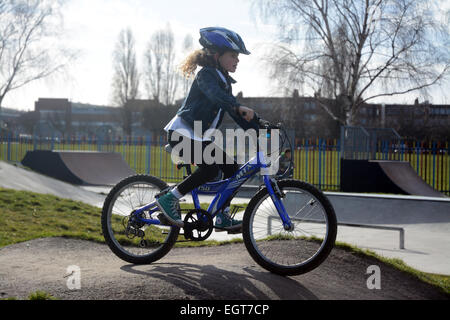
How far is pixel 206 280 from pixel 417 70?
18.5 m

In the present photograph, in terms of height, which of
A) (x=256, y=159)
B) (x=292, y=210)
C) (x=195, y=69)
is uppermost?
(x=195, y=69)

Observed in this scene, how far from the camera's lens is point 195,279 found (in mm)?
3553

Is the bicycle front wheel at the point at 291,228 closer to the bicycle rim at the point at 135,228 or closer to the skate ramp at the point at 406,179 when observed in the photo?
the bicycle rim at the point at 135,228

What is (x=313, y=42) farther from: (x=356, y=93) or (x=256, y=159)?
(x=256, y=159)

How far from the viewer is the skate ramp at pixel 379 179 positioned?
14039 mm

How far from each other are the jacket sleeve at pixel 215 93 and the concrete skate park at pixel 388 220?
3.44 m

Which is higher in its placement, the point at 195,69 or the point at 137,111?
the point at 137,111

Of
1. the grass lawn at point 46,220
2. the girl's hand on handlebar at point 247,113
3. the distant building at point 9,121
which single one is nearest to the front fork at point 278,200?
→ the girl's hand on handlebar at point 247,113

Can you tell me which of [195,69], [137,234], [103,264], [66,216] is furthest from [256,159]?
[66,216]

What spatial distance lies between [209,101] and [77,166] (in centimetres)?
1448

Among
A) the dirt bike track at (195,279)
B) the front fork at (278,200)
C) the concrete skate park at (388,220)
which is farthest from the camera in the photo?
the concrete skate park at (388,220)

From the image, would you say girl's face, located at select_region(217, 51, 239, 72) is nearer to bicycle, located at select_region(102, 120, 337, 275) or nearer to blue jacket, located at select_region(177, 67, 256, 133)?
blue jacket, located at select_region(177, 67, 256, 133)

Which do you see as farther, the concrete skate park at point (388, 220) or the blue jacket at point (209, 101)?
the concrete skate park at point (388, 220)
